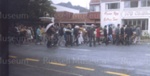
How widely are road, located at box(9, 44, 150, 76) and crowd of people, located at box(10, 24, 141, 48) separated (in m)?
0.05

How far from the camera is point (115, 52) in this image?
1.51 m

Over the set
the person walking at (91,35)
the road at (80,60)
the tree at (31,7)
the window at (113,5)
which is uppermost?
the tree at (31,7)

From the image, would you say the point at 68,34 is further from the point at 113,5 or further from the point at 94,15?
the point at 113,5

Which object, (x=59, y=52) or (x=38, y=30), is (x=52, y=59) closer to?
(x=59, y=52)

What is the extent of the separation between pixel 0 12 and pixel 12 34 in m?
0.22

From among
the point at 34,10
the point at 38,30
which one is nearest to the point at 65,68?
the point at 38,30

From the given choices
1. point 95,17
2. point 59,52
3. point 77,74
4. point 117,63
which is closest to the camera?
point 95,17

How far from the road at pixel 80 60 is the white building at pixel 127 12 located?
0.19 m

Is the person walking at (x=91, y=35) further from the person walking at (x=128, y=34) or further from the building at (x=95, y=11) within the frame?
the person walking at (x=128, y=34)

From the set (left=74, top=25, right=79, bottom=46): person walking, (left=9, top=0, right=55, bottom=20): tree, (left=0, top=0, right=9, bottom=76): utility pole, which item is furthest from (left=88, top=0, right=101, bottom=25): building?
(left=0, top=0, right=9, bottom=76): utility pole

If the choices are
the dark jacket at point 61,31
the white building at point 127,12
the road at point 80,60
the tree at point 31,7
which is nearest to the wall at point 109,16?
the white building at point 127,12

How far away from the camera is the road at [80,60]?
4.78ft

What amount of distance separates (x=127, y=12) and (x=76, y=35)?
437mm

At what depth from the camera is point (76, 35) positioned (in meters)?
1.54
